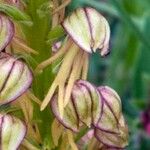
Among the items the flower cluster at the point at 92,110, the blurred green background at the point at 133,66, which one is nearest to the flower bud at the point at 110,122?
the flower cluster at the point at 92,110

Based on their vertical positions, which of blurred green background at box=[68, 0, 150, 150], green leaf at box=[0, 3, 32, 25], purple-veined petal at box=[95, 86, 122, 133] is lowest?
blurred green background at box=[68, 0, 150, 150]

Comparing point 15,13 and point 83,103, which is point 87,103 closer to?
point 83,103

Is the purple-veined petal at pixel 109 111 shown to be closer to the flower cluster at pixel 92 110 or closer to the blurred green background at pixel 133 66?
the flower cluster at pixel 92 110

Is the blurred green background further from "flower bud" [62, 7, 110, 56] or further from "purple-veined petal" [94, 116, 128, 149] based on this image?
"flower bud" [62, 7, 110, 56]

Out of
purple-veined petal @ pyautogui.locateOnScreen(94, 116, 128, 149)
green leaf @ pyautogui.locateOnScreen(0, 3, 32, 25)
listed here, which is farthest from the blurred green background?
green leaf @ pyautogui.locateOnScreen(0, 3, 32, 25)

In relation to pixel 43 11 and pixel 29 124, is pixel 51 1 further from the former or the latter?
pixel 29 124

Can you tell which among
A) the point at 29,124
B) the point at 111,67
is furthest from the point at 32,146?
the point at 111,67

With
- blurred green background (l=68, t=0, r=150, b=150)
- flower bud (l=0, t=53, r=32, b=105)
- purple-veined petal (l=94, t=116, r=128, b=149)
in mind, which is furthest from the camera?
blurred green background (l=68, t=0, r=150, b=150)
